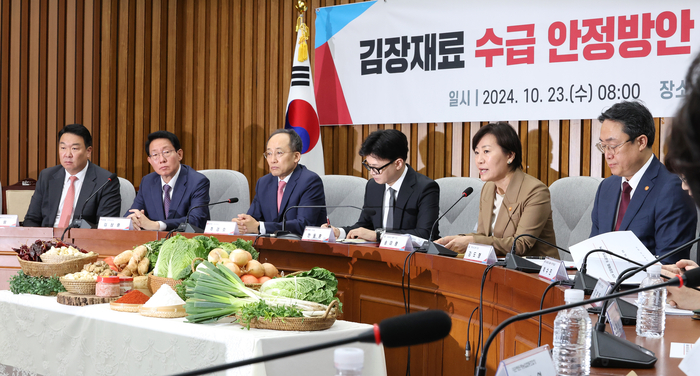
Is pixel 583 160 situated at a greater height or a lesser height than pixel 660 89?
lesser

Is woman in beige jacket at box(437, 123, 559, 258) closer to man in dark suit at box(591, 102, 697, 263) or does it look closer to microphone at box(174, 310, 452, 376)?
man in dark suit at box(591, 102, 697, 263)

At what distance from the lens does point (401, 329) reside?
0.74 meters

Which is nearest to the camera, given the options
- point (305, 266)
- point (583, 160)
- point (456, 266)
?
point (456, 266)

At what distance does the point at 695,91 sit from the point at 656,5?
3.68 m

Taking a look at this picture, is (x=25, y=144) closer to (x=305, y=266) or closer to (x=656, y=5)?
(x=305, y=266)

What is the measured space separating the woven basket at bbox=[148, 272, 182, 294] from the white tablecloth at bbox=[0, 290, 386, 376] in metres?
0.19

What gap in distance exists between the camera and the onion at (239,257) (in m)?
2.43

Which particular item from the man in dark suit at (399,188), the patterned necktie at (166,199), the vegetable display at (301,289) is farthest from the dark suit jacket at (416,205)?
the patterned necktie at (166,199)

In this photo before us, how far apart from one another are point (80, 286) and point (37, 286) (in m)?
0.29

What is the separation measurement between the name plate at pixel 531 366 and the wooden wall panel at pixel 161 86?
3787 millimetres

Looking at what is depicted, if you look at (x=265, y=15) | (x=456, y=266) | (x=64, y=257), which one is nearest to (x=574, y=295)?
(x=456, y=266)

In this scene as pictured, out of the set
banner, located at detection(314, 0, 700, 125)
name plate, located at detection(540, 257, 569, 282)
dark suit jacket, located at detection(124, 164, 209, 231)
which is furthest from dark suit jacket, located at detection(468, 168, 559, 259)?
dark suit jacket, located at detection(124, 164, 209, 231)

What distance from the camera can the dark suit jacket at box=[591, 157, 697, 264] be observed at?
255cm

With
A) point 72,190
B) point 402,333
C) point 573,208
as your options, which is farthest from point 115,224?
point 402,333
